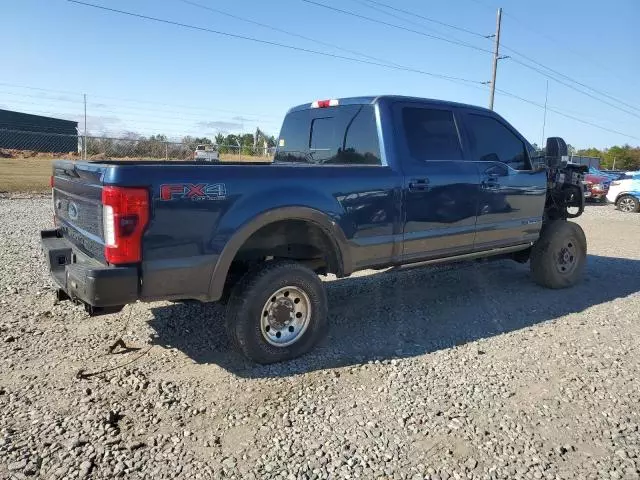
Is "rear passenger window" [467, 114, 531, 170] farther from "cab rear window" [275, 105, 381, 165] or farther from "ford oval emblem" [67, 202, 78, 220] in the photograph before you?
"ford oval emblem" [67, 202, 78, 220]

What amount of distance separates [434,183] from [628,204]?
17.0 meters

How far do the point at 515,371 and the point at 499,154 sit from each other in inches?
103

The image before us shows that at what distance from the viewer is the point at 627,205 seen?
18.4m

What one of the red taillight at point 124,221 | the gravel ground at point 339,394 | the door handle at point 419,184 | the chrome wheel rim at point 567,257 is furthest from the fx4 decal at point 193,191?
the chrome wheel rim at point 567,257

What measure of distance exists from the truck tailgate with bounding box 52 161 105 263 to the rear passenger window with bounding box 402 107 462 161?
2707 millimetres

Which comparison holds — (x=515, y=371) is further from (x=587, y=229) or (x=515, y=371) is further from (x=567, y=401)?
(x=587, y=229)

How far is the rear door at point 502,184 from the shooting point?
5332 mm

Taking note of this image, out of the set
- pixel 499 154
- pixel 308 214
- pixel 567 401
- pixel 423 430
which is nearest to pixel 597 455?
pixel 567 401

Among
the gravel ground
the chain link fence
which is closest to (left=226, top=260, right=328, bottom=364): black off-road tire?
the gravel ground

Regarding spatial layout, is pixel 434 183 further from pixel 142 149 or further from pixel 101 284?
pixel 142 149

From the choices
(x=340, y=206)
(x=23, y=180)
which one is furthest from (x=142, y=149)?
(x=340, y=206)

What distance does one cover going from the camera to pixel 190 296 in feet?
11.6

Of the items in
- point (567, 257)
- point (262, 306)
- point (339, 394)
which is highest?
point (567, 257)

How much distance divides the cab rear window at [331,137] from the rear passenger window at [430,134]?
14.2 inches
